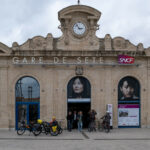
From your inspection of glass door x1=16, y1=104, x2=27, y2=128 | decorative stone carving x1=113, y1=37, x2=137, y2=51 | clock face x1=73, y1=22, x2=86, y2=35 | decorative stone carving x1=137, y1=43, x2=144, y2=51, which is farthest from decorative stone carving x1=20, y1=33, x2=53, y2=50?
decorative stone carving x1=137, y1=43, x2=144, y2=51

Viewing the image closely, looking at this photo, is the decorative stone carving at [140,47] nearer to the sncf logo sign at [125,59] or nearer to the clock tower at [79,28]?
the sncf logo sign at [125,59]

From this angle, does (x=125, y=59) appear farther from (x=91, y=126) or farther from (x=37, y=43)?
(x=37, y=43)

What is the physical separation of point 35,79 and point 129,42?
8.76 m

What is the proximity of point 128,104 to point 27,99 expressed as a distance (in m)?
8.71

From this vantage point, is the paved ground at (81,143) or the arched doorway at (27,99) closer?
the paved ground at (81,143)

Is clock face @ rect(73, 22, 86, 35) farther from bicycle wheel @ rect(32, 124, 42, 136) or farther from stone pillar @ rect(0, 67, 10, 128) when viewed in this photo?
bicycle wheel @ rect(32, 124, 42, 136)

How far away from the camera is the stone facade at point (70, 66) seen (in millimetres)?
21203

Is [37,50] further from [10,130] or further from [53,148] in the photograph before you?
[53,148]

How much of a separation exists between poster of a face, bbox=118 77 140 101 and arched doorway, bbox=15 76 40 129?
7.16m

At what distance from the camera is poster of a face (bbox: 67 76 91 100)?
21766 millimetres

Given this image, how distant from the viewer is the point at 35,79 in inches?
848

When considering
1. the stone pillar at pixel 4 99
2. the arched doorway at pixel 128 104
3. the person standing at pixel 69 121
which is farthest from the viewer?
the arched doorway at pixel 128 104

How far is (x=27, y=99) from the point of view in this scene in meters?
21.5

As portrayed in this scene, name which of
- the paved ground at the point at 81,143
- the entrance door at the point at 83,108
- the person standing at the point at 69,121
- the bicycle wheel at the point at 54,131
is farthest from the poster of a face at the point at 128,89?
the bicycle wheel at the point at 54,131
